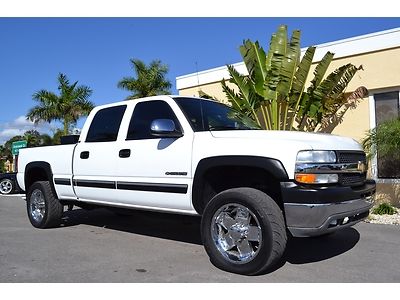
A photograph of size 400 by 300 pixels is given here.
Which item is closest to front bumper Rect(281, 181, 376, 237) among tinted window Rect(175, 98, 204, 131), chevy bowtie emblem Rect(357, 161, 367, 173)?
chevy bowtie emblem Rect(357, 161, 367, 173)

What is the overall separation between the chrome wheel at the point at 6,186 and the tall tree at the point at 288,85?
37.9 feet

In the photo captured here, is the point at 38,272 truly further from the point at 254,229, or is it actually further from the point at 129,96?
the point at 129,96

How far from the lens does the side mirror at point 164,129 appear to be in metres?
4.79

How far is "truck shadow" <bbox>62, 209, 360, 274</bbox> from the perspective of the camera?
5.19 meters

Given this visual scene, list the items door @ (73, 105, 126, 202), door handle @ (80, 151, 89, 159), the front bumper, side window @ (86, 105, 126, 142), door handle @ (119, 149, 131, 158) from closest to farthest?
the front bumper
door handle @ (119, 149, 131, 158)
door @ (73, 105, 126, 202)
side window @ (86, 105, 126, 142)
door handle @ (80, 151, 89, 159)

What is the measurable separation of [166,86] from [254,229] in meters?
15.3

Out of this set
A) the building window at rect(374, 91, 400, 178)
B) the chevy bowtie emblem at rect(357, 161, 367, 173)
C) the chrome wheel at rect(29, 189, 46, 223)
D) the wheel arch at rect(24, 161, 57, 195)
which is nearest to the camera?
the chevy bowtie emblem at rect(357, 161, 367, 173)

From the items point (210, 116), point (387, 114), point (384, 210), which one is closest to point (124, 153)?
point (210, 116)

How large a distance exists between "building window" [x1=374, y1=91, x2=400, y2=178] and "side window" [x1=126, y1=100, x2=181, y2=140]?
19.6 feet

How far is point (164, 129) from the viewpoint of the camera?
4.80m

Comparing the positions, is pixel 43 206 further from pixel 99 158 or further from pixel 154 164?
pixel 154 164

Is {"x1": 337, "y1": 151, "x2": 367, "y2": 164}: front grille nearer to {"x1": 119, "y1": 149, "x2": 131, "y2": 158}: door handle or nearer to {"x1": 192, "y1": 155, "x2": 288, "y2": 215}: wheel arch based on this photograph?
{"x1": 192, "y1": 155, "x2": 288, "y2": 215}: wheel arch
